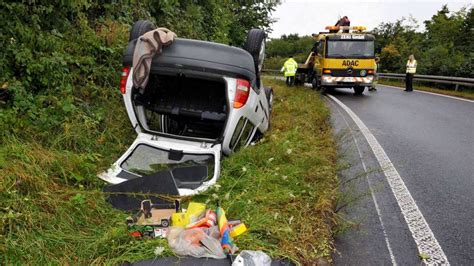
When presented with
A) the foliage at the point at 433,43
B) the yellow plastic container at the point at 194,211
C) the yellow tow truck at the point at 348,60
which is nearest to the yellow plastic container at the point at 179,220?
the yellow plastic container at the point at 194,211

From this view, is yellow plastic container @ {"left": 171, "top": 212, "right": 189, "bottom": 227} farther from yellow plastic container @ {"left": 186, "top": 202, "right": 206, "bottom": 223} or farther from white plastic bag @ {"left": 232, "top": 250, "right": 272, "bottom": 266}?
white plastic bag @ {"left": 232, "top": 250, "right": 272, "bottom": 266}

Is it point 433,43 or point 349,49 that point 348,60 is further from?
point 433,43

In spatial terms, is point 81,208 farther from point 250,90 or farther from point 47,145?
Result: point 250,90

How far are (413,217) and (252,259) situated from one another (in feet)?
5.03

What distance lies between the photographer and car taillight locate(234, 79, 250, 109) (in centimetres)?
349

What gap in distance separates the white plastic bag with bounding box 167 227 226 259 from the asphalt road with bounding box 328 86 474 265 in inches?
31.2

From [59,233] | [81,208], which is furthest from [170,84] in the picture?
[59,233]

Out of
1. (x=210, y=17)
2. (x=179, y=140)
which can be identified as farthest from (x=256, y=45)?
(x=210, y=17)

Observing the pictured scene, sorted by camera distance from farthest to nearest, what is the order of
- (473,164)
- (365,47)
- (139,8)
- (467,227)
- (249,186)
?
1. (365,47)
2. (139,8)
3. (473,164)
4. (249,186)
5. (467,227)

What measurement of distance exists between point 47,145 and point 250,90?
79.3 inches

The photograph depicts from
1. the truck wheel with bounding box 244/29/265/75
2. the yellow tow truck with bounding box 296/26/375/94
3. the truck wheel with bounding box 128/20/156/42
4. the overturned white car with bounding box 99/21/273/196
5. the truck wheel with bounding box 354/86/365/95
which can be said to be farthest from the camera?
the truck wheel with bounding box 354/86/365/95

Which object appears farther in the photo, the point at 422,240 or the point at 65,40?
the point at 65,40

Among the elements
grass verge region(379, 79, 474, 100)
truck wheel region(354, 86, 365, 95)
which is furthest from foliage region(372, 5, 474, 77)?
truck wheel region(354, 86, 365, 95)

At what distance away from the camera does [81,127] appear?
12.4 feet
